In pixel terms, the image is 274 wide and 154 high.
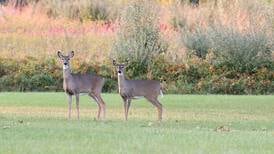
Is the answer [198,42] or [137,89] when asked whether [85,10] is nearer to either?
[198,42]

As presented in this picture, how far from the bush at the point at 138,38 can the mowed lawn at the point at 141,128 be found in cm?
725

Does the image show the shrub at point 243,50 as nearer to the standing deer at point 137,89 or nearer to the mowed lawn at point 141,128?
the mowed lawn at point 141,128

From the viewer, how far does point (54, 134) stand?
15.3m

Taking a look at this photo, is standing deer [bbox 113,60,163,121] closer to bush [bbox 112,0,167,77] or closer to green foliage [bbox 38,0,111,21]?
bush [bbox 112,0,167,77]

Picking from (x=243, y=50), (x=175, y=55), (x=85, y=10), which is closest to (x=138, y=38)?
(x=175, y=55)

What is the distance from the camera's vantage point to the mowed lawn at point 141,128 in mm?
13312

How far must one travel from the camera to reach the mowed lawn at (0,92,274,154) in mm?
13312

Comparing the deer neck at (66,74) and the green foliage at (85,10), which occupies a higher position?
the green foliage at (85,10)

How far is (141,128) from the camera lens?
17297 mm

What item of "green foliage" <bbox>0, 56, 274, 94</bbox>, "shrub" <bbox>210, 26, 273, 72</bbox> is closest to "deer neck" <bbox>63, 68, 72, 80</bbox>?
"green foliage" <bbox>0, 56, 274, 94</bbox>

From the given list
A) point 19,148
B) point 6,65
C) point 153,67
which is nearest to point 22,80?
point 6,65

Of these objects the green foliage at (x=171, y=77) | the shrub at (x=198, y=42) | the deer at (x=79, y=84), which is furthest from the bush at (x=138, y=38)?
the deer at (x=79, y=84)

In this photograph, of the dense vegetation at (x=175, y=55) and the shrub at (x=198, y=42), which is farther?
the shrub at (x=198, y=42)

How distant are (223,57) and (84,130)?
21805mm
